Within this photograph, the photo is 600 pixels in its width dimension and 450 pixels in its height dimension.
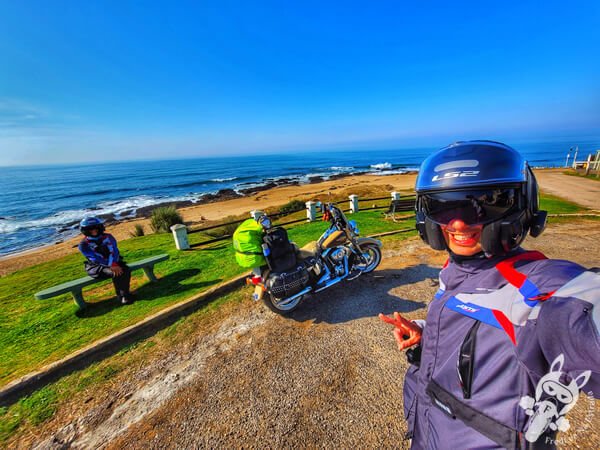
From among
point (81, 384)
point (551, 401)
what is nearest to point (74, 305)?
point (81, 384)

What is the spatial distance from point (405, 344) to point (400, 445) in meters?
1.15

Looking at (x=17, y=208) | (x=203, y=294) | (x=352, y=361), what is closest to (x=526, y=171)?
(x=352, y=361)

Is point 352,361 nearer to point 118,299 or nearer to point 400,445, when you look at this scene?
point 400,445

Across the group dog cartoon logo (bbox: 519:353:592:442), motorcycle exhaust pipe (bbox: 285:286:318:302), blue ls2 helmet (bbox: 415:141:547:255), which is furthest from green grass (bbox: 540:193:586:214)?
dog cartoon logo (bbox: 519:353:592:442)

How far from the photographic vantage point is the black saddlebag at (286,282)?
11.6 ft

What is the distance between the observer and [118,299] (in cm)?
451

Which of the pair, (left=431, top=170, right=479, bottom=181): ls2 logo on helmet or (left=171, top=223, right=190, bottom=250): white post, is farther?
(left=171, top=223, right=190, bottom=250): white post

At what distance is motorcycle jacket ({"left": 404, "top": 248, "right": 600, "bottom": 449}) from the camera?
0.81 meters

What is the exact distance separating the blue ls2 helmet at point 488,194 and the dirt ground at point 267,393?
6.33 ft

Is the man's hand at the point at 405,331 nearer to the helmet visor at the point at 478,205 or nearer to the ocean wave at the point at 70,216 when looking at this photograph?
the helmet visor at the point at 478,205

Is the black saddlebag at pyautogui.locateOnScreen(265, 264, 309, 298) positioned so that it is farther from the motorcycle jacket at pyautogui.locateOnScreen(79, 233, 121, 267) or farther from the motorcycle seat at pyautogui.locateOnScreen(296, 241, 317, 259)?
the motorcycle jacket at pyautogui.locateOnScreen(79, 233, 121, 267)

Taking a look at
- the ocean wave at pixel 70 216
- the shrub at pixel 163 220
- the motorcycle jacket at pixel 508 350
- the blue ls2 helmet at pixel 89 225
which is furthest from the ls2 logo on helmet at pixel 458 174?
the ocean wave at pixel 70 216

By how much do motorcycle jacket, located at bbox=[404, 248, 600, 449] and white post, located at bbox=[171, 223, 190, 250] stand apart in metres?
6.60

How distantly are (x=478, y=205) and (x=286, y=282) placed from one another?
2743mm
